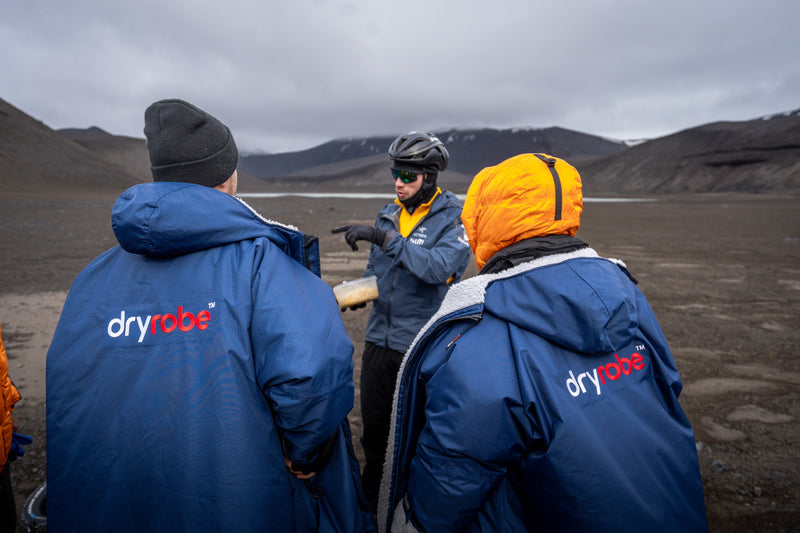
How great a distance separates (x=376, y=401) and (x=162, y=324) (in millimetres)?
1614

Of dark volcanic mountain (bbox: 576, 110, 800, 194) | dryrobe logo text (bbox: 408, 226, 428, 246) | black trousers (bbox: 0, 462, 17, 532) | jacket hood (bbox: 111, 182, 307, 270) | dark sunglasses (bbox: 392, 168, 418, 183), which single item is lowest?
black trousers (bbox: 0, 462, 17, 532)

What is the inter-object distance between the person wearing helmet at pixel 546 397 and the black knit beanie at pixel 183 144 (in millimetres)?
940

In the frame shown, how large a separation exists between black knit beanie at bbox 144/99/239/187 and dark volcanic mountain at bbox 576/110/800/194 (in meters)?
70.6

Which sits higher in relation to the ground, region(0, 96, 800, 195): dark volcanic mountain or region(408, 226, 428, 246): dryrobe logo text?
Answer: region(0, 96, 800, 195): dark volcanic mountain

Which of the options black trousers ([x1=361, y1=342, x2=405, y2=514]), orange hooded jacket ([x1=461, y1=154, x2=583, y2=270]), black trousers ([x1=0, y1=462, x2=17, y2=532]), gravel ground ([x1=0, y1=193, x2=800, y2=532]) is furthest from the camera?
gravel ground ([x1=0, y1=193, x2=800, y2=532])

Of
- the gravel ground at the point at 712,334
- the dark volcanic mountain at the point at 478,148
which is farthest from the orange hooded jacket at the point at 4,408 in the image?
the dark volcanic mountain at the point at 478,148

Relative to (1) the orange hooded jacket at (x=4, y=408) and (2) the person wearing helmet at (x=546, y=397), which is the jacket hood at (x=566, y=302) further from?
(1) the orange hooded jacket at (x=4, y=408)

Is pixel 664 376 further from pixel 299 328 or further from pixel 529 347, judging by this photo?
pixel 299 328

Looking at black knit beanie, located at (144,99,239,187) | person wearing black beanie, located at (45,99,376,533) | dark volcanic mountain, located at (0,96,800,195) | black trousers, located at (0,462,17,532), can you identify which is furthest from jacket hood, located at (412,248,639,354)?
dark volcanic mountain, located at (0,96,800,195)

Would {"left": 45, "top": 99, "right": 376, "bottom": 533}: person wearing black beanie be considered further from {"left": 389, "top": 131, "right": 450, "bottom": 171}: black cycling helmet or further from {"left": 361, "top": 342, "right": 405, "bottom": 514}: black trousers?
{"left": 389, "top": 131, "right": 450, "bottom": 171}: black cycling helmet

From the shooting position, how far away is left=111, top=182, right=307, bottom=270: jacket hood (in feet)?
4.31

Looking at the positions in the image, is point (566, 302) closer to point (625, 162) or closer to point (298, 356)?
point (298, 356)

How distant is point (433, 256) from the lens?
2.51 m

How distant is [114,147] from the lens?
7925 cm
